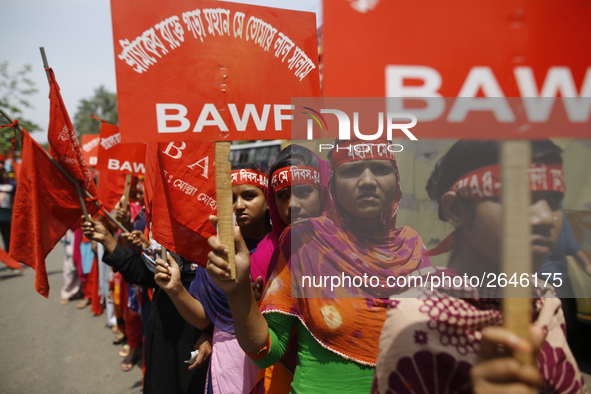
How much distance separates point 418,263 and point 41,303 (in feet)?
22.7

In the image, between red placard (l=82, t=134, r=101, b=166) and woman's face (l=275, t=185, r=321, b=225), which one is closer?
woman's face (l=275, t=185, r=321, b=225)

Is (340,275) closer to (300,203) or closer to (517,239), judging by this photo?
(300,203)

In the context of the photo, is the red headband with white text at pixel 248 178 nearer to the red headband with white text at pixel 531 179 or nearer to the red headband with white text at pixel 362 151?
the red headband with white text at pixel 362 151

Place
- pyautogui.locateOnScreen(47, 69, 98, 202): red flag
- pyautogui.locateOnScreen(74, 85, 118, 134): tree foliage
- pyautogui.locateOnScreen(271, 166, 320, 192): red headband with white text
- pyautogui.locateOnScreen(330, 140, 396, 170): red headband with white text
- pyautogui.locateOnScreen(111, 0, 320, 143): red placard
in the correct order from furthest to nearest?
pyautogui.locateOnScreen(74, 85, 118, 134): tree foliage, pyautogui.locateOnScreen(47, 69, 98, 202): red flag, pyautogui.locateOnScreen(271, 166, 320, 192): red headband with white text, pyautogui.locateOnScreen(111, 0, 320, 143): red placard, pyautogui.locateOnScreen(330, 140, 396, 170): red headband with white text

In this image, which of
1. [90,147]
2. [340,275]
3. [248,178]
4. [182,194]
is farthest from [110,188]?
[340,275]

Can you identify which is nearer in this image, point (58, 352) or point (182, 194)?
point (182, 194)

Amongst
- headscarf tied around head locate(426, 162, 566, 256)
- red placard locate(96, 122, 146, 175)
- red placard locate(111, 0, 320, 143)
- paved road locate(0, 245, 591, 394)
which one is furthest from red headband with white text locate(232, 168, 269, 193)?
paved road locate(0, 245, 591, 394)

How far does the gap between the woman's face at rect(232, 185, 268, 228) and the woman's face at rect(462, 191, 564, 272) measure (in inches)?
60.3

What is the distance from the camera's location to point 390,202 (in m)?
1.10

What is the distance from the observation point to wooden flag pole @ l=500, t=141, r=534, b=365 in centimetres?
69

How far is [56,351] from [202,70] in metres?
4.56

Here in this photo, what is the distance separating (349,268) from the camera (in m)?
1.14

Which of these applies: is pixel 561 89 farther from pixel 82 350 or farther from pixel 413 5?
pixel 82 350

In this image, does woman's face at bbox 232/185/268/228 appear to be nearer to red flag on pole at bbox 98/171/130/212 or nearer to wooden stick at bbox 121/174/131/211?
wooden stick at bbox 121/174/131/211
